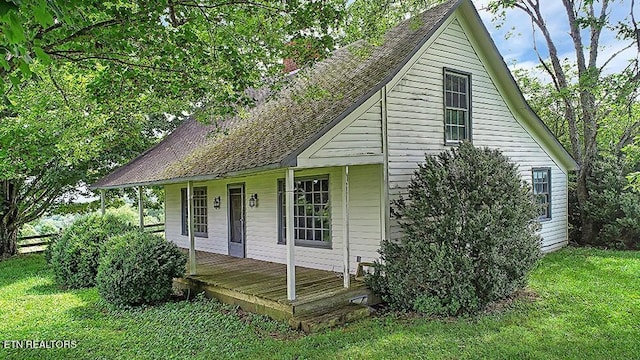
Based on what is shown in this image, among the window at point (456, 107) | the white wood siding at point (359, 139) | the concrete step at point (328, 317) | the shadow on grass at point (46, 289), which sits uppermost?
the window at point (456, 107)

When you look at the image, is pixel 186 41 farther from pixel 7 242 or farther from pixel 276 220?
pixel 7 242

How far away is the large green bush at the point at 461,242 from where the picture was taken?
6.71 metres

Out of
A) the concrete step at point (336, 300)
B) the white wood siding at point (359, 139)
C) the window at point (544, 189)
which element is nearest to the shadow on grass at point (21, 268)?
the concrete step at point (336, 300)

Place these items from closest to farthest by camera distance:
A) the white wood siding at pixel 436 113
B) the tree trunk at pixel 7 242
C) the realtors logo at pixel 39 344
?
the realtors logo at pixel 39 344 < the white wood siding at pixel 436 113 < the tree trunk at pixel 7 242

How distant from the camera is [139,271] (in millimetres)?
7910

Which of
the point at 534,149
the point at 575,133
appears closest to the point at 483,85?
the point at 534,149

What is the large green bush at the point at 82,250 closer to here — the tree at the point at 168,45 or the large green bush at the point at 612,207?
the tree at the point at 168,45

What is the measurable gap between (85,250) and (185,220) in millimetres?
4071

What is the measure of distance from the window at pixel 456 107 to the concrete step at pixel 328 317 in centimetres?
417

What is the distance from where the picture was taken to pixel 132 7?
5.85 meters

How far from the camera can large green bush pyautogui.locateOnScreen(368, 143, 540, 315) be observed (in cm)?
671

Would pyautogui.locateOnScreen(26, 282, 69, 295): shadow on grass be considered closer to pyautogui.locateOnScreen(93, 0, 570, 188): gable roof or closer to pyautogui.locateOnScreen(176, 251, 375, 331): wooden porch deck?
pyautogui.locateOnScreen(93, 0, 570, 188): gable roof

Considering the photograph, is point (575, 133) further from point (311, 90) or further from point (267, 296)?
point (267, 296)

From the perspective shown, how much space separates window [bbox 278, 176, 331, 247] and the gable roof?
4.99 ft
